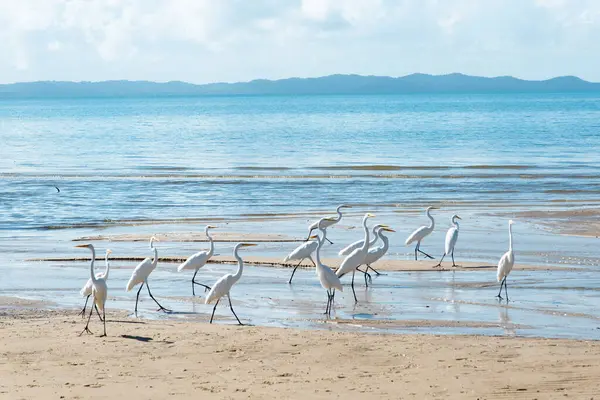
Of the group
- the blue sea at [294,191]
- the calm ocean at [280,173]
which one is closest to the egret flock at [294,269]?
the blue sea at [294,191]

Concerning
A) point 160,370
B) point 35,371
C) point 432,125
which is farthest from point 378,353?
point 432,125

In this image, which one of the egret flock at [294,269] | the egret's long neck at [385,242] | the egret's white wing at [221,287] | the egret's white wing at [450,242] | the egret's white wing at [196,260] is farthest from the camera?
the egret's white wing at [450,242]

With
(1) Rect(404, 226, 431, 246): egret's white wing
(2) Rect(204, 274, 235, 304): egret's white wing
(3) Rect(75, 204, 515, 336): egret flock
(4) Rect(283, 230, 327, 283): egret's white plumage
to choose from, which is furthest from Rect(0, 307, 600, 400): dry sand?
(1) Rect(404, 226, 431, 246): egret's white wing

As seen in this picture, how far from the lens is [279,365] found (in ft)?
31.6

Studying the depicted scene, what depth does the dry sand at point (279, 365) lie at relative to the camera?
8594mm

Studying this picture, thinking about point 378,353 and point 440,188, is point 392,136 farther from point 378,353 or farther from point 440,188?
point 378,353

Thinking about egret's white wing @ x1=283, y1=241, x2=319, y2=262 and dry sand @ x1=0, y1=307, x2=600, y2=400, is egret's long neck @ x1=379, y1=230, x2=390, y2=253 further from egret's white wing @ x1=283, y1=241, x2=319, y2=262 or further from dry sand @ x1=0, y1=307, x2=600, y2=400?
dry sand @ x1=0, y1=307, x2=600, y2=400

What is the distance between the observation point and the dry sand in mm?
8594

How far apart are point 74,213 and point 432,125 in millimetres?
66325

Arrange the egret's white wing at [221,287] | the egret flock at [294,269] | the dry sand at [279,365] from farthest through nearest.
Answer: the egret's white wing at [221,287] → the egret flock at [294,269] → the dry sand at [279,365]

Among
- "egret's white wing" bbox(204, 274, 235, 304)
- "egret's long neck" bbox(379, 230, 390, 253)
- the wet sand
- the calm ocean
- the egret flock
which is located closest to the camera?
the egret flock

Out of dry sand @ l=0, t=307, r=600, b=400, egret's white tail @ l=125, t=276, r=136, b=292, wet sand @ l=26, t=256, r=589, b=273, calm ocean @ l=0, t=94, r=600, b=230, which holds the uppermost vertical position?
dry sand @ l=0, t=307, r=600, b=400

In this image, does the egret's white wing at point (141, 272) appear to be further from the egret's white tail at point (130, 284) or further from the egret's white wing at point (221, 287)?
the egret's white wing at point (221, 287)

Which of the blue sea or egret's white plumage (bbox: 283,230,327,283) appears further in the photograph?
the blue sea
